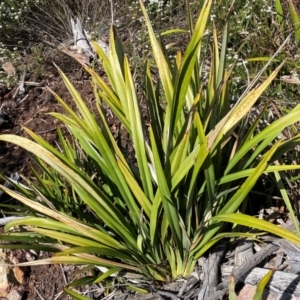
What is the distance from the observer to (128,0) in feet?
15.5

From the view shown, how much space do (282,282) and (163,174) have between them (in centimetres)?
65

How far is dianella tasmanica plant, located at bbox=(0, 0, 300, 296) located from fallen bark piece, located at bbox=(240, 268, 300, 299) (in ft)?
0.60

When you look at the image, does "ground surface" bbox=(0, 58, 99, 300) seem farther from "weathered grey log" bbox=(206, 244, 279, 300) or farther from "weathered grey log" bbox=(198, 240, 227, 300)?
"weathered grey log" bbox=(206, 244, 279, 300)

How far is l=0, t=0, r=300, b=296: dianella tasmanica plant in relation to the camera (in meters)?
1.98

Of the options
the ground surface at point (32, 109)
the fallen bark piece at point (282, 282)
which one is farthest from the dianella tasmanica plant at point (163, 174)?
the ground surface at point (32, 109)

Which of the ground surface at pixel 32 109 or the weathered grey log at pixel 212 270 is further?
the ground surface at pixel 32 109

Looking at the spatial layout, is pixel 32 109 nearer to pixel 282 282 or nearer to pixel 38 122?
pixel 38 122

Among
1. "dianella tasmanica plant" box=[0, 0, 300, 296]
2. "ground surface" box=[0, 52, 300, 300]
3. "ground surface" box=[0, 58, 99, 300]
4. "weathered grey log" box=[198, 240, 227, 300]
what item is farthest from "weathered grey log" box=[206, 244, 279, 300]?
"ground surface" box=[0, 58, 99, 300]

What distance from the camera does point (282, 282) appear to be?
204cm

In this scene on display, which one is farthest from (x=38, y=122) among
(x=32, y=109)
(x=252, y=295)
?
(x=252, y=295)

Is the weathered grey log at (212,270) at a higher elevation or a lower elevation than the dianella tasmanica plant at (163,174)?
lower

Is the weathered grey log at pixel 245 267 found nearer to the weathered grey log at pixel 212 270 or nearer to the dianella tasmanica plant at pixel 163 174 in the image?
the weathered grey log at pixel 212 270

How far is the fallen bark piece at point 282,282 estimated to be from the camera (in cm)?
202

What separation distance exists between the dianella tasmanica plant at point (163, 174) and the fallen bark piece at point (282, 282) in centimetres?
18
